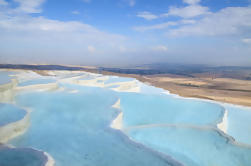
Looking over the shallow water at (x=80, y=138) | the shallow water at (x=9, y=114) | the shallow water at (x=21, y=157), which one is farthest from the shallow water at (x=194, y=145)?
the shallow water at (x=9, y=114)

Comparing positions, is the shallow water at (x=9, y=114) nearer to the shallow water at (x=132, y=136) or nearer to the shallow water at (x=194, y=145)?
the shallow water at (x=132, y=136)

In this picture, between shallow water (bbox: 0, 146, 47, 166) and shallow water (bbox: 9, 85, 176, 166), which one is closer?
shallow water (bbox: 0, 146, 47, 166)

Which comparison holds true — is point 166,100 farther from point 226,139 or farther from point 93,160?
point 93,160

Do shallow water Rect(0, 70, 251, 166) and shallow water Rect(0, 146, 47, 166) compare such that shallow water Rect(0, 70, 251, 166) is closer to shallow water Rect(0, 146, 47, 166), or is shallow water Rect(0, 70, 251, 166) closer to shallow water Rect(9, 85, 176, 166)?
shallow water Rect(9, 85, 176, 166)

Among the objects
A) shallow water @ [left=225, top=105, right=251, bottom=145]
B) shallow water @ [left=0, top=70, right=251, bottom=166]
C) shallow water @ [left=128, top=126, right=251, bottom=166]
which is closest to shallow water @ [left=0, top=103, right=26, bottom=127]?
shallow water @ [left=0, top=70, right=251, bottom=166]

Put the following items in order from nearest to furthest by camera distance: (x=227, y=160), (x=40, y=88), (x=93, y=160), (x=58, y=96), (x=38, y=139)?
1. (x=93, y=160)
2. (x=227, y=160)
3. (x=38, y=139)
4. (x=58, y=96)
5. (x=40, y=88)

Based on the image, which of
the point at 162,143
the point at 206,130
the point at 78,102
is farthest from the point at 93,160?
the point at 78,102

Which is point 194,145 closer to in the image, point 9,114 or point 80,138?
point 80,138

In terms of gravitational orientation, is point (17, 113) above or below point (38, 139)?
above

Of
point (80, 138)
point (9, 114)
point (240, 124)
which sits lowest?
point (240, 124)

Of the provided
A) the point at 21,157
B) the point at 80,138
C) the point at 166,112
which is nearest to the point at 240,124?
the point at 166,112

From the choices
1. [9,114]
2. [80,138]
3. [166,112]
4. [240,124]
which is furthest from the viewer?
[166,112]
